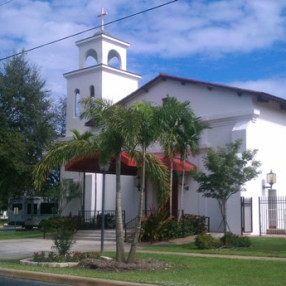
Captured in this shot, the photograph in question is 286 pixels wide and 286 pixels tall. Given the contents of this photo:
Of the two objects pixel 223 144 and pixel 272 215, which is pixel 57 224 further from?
pixel 272 215

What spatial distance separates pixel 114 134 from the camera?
625 inches

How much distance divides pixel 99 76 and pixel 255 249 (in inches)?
743

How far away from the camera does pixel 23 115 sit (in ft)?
124

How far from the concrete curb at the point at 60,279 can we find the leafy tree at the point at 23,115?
21.2 m

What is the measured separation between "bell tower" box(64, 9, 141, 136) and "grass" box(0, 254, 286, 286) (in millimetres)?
20316

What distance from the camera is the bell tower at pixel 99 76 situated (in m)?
35.9

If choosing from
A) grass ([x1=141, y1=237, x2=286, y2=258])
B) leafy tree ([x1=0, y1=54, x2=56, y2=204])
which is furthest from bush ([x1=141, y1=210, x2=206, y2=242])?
leafy tree ([x1=0, y1=54, x2=56, y2=204])

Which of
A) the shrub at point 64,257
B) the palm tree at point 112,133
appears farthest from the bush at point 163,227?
the palm tree at point 112,133

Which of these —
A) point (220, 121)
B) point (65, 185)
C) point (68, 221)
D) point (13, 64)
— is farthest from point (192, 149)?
point (13, 64)

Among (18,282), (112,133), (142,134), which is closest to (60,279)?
(18,282)

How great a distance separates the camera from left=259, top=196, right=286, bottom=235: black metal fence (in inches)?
1075

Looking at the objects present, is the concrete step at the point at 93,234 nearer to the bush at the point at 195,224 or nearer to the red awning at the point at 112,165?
the red awning at the point at 112,165

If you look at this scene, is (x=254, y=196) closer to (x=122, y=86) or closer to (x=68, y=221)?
(x=68, y=221)

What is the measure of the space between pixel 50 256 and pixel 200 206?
13321mm
